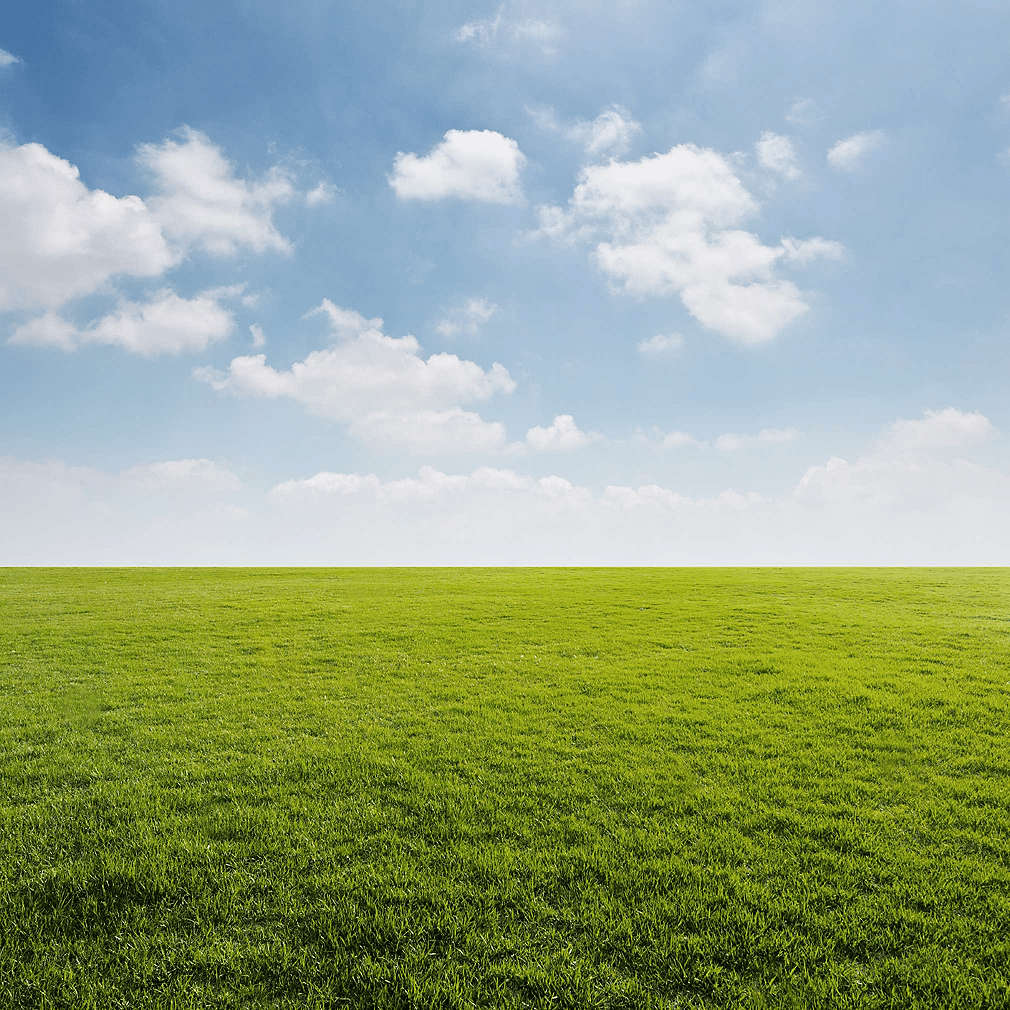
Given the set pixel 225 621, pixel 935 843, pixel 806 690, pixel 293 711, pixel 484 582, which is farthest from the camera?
pixel 484 582

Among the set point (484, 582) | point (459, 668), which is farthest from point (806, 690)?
point (484, 582)

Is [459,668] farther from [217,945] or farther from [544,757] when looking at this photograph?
[217,945]

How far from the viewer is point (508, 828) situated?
7477mm

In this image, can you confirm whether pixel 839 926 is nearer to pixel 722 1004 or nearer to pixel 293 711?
pixel 722 1004

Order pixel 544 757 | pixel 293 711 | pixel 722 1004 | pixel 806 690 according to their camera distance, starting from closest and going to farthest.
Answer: pixel 722 1004
pixel 544 757
pixel 293 711
pixel 806 690

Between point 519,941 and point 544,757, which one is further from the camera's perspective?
point 544,757

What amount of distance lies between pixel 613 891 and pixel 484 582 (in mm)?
28929

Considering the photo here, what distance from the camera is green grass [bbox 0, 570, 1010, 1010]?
520 centimetres

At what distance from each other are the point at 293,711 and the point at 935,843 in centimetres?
1073

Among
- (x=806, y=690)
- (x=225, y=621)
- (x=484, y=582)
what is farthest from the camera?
(x=484, y=582)

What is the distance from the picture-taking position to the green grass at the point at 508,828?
5.20m

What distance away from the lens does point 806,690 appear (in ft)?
44.2

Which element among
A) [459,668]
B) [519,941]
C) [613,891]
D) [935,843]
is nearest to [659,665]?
[459,668]

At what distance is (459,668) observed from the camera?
623 inches
